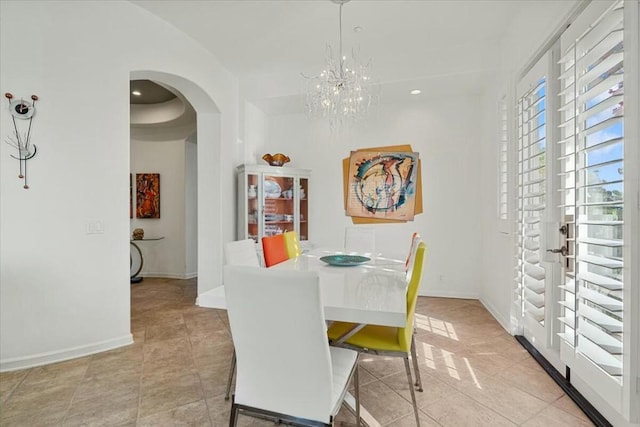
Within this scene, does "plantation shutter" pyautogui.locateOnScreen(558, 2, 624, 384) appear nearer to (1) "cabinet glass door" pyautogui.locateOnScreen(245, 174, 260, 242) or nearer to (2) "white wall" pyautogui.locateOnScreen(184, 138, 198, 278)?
(1) "cabinet glass door" pyautogui.locateOnScreen(245, 174, 260, 242)

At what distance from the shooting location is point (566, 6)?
192 centimetres

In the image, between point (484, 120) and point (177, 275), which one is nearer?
point (484, 120)

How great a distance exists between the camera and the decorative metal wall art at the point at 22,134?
2.29 m

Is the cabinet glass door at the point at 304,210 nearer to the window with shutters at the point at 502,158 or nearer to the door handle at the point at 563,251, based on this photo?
the window with shutters at the point at 502,158

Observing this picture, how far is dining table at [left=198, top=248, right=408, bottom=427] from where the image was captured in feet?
4.01

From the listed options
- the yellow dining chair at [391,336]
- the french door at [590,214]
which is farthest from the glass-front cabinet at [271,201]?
the french door at [590,214]

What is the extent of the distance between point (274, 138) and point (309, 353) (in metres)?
4.09

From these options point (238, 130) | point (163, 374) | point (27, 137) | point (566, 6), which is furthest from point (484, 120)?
point (27, 137)

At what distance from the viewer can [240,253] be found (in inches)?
84.5

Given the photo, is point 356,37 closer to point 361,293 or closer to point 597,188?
point 597,188

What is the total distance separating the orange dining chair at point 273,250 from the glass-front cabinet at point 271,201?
1487 millimetres

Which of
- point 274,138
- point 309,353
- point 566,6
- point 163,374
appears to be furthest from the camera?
point 274,138

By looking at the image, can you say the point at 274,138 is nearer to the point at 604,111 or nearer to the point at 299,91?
the point at 299,91

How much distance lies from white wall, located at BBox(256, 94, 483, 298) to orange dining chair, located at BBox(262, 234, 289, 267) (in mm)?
1869
